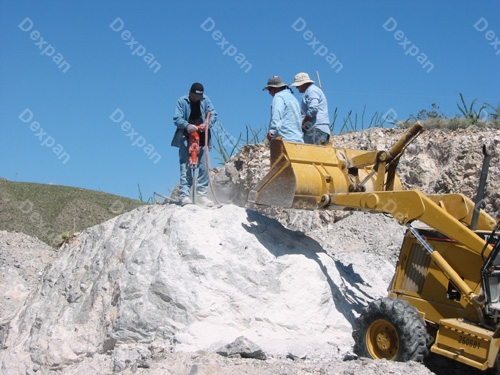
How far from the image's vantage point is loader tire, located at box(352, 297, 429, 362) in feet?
18.1

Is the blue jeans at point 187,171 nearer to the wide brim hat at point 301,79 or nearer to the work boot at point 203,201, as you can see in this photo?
the work boot at point 203,201

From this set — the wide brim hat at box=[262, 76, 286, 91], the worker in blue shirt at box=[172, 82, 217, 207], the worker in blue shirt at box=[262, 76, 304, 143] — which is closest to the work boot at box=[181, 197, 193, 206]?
the worker in blue shirt at box=[172, 82, 217, 207]

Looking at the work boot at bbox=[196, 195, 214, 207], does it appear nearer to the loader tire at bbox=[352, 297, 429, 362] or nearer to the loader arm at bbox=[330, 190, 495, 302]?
the loader arm at bbox=[330, 190, 495, 302]

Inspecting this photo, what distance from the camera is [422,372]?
5.26 metres

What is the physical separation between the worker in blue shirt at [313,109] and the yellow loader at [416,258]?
1.39 meters

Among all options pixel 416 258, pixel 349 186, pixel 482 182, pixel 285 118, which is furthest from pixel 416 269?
pixel 285 118

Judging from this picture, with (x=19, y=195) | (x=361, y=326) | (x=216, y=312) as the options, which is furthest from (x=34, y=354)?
(x=19, y=195)

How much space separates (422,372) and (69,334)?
148 inches

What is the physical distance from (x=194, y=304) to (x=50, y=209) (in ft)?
47.7

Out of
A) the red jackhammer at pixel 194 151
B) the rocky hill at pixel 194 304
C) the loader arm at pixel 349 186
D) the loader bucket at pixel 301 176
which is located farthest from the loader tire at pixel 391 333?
the red jackhammer at pixel 194 151

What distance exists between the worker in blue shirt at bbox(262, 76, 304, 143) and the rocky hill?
1100 millimetres

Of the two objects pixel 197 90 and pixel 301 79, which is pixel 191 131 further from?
pixel 301 79

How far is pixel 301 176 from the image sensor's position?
6.82m

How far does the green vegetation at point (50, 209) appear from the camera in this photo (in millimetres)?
18328
